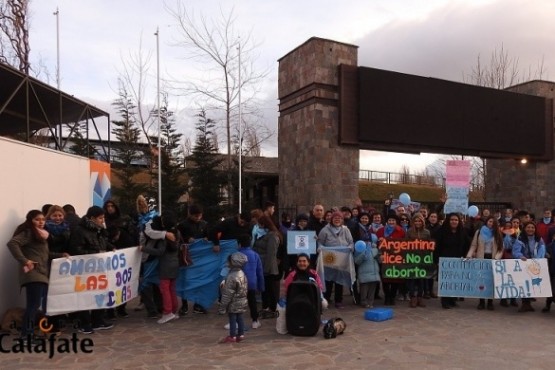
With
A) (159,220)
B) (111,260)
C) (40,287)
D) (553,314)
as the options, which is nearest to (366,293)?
(553,314)

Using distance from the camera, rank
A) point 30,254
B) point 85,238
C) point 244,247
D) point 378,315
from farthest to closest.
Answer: point 378,315 < point 244,247 < point 85,238 < point 30,254

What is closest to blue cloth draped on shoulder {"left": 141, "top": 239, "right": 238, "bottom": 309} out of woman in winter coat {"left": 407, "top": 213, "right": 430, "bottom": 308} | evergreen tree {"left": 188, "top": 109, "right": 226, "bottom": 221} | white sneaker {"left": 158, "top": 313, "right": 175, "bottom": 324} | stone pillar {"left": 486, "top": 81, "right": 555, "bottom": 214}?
white sneaker {"left": 158, "top": 313, "right": 175, "bottom": 324}

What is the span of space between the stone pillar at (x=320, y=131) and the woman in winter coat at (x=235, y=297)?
7.94m

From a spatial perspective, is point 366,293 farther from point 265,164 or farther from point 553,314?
point 265,164

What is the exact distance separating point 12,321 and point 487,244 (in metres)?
8.00

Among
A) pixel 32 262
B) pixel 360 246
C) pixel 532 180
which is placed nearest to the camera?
pixel 32 262

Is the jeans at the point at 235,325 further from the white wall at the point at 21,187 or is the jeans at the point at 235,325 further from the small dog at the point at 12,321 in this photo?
the white wall at the point at 21,187

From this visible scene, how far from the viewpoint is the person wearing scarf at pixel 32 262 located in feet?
19.7

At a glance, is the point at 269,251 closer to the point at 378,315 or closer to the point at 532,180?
the point at 378,315


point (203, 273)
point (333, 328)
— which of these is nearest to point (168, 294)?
point (203, 273)

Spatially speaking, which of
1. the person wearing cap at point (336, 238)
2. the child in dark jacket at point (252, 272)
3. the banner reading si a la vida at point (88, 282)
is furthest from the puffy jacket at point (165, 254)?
the person wearing cap at point (336, 238)

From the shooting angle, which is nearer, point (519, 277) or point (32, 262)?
point (32, 262)

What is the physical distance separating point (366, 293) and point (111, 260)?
4.52 m

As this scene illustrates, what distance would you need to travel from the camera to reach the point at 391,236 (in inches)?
340
